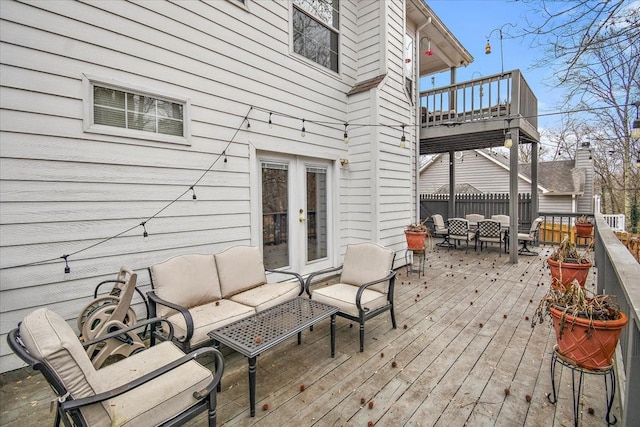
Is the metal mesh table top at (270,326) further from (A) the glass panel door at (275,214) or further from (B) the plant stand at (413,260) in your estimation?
(B) the plant stand at (413,260)

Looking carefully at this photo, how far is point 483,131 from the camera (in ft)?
22.6

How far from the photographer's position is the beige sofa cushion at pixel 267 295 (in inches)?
120

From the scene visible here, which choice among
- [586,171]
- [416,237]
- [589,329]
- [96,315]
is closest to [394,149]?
[416,237]

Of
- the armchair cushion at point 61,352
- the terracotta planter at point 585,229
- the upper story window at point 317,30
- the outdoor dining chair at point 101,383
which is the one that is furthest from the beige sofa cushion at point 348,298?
the terracotta planter at point 585,229

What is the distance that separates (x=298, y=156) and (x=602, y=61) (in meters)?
3.95

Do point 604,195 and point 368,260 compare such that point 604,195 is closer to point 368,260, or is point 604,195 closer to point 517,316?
point 517,316

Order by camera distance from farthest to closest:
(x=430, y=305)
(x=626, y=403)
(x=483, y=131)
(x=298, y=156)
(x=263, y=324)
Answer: (x=483, y=131), (x=298, y=156), (x=430, y=305), (x=263, y=324), (x=626, y=403)

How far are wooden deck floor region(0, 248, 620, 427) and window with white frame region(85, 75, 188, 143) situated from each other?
2419 millimetres

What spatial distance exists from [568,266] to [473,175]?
1453cm

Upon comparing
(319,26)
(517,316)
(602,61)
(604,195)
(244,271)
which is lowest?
(517,316)

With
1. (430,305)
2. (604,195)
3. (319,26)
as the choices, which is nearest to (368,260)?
(430,305)

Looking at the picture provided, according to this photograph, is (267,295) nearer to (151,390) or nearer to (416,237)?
(151,390)

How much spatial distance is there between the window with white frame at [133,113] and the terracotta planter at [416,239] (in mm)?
4281

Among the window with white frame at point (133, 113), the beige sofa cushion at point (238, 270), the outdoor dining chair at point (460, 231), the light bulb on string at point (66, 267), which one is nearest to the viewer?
the light bulb on string at point (66, 267)
